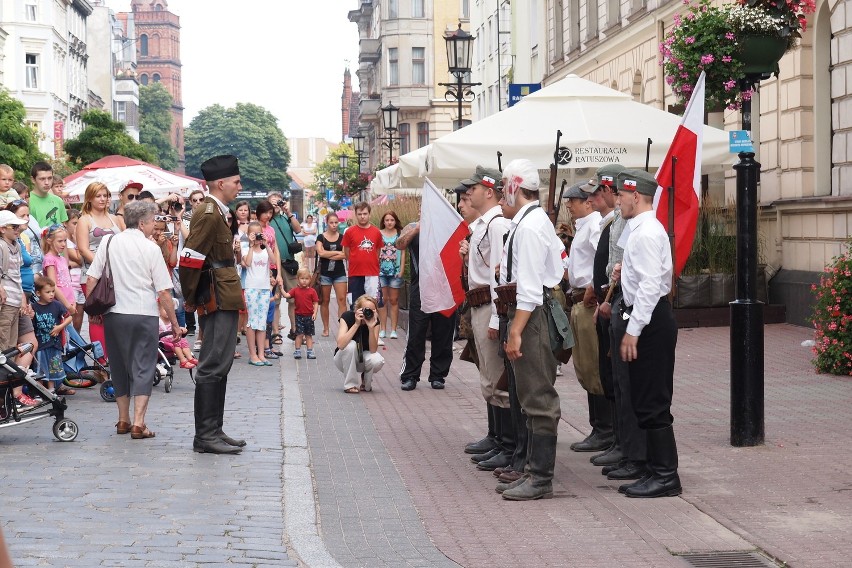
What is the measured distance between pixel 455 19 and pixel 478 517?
72.4 metres

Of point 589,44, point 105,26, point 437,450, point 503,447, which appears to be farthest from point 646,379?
point 105,26

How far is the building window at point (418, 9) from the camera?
77.6 metres

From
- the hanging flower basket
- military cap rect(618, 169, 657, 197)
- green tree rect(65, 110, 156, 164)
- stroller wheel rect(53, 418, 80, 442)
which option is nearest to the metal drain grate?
military cap rect(618, 169, 657, 197)

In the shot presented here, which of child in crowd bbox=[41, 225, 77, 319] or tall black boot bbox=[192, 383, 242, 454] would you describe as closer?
tall black boot bbox=[192, 383, 242, 454]

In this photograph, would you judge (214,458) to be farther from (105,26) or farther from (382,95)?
(105,26)

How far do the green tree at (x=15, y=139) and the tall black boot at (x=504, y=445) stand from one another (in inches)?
1533

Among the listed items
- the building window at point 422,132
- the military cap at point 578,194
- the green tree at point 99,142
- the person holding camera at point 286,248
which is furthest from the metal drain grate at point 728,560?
the building window at point 422,132

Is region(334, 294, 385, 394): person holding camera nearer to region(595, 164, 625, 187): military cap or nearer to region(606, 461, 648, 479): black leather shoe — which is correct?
region(595, 164, 625, 187): military cap

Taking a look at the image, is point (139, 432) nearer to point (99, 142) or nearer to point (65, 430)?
point (65, 430)

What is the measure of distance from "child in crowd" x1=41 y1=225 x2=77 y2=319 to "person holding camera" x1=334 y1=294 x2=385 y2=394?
8.77ft

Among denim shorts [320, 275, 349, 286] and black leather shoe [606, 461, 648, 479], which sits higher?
denim shorts [320, 275, 349, 286]

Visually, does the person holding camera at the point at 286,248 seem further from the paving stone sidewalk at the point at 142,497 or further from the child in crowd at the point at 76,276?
the paving stone sidewalk at the point at 142,497

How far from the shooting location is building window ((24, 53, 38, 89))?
264 ft

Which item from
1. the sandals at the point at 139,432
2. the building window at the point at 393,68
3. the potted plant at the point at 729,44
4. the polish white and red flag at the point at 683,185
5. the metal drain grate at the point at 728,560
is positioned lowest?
the metal drain grate at the point at 728,560
